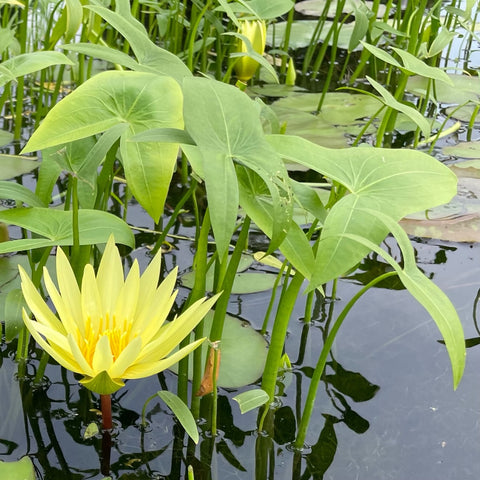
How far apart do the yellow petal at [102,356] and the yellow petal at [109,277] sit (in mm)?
99

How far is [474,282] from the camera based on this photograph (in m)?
1.19

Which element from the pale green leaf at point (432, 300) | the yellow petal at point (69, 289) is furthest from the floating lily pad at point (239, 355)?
the pale green leaf at point (432, 300)

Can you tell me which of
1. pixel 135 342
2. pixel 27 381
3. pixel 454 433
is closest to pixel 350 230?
pixel 135 342

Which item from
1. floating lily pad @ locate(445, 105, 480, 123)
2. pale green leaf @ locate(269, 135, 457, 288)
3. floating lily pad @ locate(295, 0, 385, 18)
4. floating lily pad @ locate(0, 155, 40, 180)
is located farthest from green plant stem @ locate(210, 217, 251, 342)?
floating lily pad @ locate(295, 0, 385, 18)

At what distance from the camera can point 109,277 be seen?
762 millimetres

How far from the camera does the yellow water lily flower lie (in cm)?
68

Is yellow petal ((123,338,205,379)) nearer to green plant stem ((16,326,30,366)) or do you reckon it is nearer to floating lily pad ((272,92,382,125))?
green plant stem ((16,326,30,366))

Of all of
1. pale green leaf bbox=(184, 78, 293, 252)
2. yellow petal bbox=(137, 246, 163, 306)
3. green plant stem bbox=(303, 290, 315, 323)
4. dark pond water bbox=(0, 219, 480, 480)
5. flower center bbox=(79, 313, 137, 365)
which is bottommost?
dark pond water bbox=(0, 219, 480, 480)

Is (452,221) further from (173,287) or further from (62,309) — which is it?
(62,309)

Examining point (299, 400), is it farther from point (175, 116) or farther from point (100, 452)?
point (175, 116)

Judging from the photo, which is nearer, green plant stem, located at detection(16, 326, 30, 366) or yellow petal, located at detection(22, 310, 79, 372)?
yellow petal, located at detection(22, 310, 79, 372)

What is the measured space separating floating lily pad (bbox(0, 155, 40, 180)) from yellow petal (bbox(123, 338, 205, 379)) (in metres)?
0.78

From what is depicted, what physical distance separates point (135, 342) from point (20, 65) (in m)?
0.37

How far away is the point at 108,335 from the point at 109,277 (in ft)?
0.21
